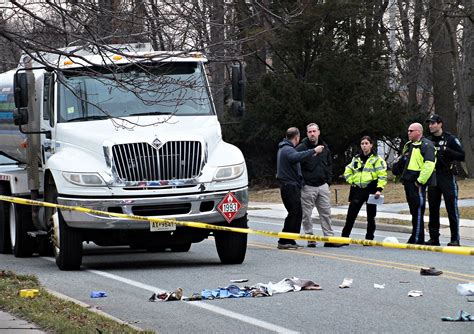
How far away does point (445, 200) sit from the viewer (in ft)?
54.5

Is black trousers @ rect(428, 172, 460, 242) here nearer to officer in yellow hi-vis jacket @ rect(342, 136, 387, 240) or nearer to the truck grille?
officer in yellow hi-vis jacket @ rect(342, 136, 387, 240)

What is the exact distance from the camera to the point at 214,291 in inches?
441

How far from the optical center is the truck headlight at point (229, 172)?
541 inches

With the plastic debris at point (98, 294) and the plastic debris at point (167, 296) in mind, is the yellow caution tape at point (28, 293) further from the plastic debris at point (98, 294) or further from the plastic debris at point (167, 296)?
the plastic debris at point (167, 296)

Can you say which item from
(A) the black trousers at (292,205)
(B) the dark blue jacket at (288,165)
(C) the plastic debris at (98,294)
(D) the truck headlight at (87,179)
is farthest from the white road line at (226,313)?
(B) the dark blue jacket at (288,165)

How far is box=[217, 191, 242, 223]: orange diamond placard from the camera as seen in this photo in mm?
13680

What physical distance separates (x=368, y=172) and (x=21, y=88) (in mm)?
6285

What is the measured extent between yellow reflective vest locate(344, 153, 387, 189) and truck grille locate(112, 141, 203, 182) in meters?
4.76

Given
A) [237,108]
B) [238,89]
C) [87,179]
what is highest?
[238,89]

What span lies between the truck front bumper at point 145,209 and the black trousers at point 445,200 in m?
4.22

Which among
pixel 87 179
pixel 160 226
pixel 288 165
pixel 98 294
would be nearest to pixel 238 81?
pixel 160 226

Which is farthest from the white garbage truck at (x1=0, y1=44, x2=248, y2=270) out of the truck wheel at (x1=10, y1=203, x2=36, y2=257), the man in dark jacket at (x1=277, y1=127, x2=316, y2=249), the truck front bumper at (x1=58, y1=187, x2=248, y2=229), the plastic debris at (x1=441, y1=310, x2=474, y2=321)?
the plastic debris at (x1=441, y1=310, x2=474, y2=321)

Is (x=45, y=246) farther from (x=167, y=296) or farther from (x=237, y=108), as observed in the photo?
(x=167, y=296)

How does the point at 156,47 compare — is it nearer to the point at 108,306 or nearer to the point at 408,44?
the point at 108,306
